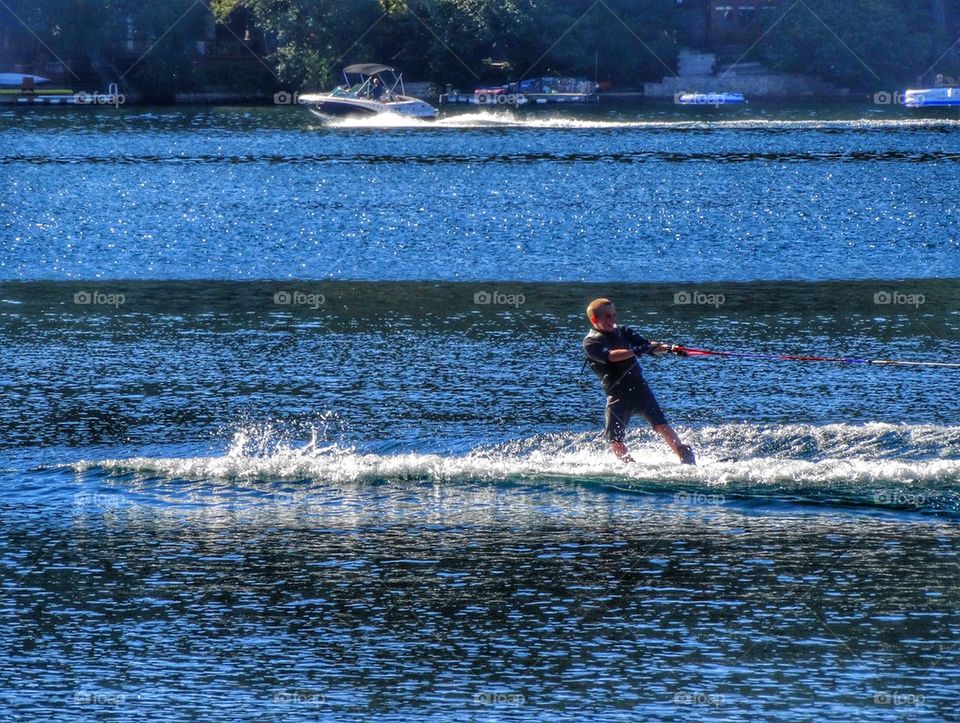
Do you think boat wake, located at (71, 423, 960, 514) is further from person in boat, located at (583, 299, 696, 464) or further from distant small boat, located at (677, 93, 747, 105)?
distant small boat, located at (677, 93, 747, 105)

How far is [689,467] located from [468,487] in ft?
6.68

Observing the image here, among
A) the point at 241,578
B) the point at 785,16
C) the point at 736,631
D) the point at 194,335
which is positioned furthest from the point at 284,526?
the point at 785,16

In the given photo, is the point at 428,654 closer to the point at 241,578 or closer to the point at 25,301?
the point at 241,578

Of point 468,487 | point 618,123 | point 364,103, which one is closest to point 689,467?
point 468,487

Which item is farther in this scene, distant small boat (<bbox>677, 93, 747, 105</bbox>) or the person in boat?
distant small boat (<bbox>677, 93, 747, 105</bbox>)

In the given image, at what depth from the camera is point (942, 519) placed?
42.2ft

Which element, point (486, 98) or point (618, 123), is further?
point (486, 98)

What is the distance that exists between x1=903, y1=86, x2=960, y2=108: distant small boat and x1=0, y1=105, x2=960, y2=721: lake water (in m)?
60.5

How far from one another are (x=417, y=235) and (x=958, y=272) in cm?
1316

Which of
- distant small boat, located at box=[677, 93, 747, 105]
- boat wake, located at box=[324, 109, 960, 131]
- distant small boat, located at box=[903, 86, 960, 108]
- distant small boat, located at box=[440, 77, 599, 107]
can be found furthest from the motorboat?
distant small boat, located at box=[903, 86, 960, 108]

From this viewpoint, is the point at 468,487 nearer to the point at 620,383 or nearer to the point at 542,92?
the point at 620,383

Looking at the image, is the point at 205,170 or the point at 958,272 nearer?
the point at 958,272

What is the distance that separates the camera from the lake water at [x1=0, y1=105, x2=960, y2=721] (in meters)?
9.98

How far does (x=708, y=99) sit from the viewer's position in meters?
98.0
